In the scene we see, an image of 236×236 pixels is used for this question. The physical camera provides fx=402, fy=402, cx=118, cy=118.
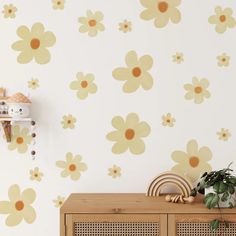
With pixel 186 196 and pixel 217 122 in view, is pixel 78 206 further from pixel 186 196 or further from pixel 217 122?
pixel 217 122

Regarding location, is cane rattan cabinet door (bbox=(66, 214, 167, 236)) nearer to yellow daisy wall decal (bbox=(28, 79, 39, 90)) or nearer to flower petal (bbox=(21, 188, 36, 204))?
flower petal (bbox=(21, 188, 36, 204))

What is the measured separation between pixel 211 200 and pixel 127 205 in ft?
1.40

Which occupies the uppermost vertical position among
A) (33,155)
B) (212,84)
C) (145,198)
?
(212,84)

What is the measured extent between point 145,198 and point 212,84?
785mm

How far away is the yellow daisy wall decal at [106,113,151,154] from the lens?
2.41 metres

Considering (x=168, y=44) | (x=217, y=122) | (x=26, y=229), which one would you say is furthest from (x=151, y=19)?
(x=26, y=229)

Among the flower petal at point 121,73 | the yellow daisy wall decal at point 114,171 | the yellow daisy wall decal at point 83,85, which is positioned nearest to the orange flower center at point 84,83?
the yellow daisy wall decal at point 83,85

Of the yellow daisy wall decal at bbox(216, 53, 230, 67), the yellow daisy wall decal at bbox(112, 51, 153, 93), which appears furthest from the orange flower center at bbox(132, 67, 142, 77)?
the yellow daisy wall decal at bbox(216, 53, 230, 67)

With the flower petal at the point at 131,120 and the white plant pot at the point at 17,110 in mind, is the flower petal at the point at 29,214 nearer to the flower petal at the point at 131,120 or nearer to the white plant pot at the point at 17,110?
the white plant pot at the point at 17,110

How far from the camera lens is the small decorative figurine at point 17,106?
7.45 ft

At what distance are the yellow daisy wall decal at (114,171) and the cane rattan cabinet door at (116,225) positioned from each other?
0.42 meters

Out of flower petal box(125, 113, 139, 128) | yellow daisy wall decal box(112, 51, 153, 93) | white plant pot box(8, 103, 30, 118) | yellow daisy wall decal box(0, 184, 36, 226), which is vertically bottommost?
yellow daisy wall decal box(0, 184, 36, 226)

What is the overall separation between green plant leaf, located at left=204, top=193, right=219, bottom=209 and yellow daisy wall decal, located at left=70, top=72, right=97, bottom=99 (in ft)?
2.97

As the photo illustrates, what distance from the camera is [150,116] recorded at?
2412 millimetres
